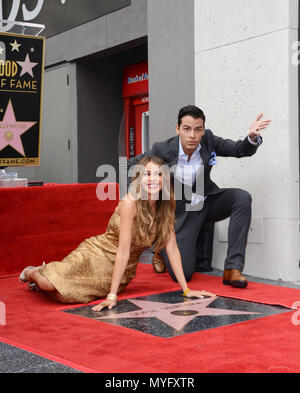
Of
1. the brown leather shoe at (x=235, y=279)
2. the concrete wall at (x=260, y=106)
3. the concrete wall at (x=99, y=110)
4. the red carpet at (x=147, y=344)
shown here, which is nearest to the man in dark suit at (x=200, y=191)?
the brown leather shoe at (x=235, y=279)

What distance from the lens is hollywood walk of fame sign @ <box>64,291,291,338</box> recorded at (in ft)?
9.46

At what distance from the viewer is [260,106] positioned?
4.40 m

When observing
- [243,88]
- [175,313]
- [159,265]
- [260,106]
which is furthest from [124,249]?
[243,88]

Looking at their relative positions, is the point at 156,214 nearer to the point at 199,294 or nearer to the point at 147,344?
the point at 199,294

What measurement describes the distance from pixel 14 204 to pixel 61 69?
395 cm

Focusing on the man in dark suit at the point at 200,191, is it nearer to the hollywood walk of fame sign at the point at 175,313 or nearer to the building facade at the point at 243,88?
the building facade at the point at 243,88

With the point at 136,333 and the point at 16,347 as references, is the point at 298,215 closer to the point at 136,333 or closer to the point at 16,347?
the point at 136,333

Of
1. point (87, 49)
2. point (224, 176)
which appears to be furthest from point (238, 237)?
point (87, 49)

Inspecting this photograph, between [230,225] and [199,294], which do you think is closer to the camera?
[199,294]

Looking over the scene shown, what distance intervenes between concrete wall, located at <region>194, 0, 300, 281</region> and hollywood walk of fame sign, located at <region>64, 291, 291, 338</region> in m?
0.98

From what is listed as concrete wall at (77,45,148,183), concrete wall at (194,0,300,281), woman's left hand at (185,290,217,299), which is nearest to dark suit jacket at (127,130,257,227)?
concrete wall at (194,0,300,281)

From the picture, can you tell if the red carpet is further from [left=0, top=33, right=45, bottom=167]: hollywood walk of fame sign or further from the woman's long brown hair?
[left=0, top=33, right=45, bottom=167]: hollywood walk of fame sign

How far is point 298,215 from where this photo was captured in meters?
4.25

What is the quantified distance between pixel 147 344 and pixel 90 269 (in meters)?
1.10
